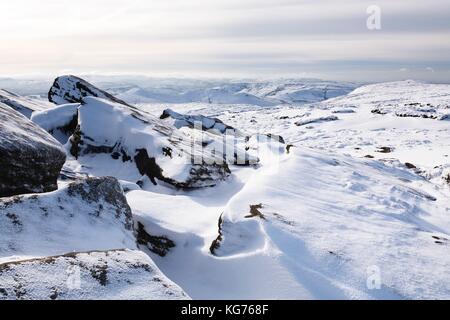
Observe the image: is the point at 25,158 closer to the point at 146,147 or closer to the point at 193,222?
the point at 193,222

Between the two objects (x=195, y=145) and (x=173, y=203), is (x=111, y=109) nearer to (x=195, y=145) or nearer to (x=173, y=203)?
(x=195, y=145)

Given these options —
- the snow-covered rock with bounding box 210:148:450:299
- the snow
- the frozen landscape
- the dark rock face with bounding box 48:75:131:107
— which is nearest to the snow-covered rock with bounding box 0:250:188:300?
the frozen landscape

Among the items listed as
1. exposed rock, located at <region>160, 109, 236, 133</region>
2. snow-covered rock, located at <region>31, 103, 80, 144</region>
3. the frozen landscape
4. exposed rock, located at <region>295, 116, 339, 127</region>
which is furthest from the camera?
exposed rock, located at <region>295, 116, 339, 127</region>

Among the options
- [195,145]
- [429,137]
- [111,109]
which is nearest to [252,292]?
[195,145]

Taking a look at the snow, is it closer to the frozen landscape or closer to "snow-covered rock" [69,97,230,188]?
the frozen landscape

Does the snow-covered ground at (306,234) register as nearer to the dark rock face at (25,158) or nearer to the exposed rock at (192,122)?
the dark rock face at (25,158)

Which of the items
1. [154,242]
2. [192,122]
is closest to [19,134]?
[154,242]
